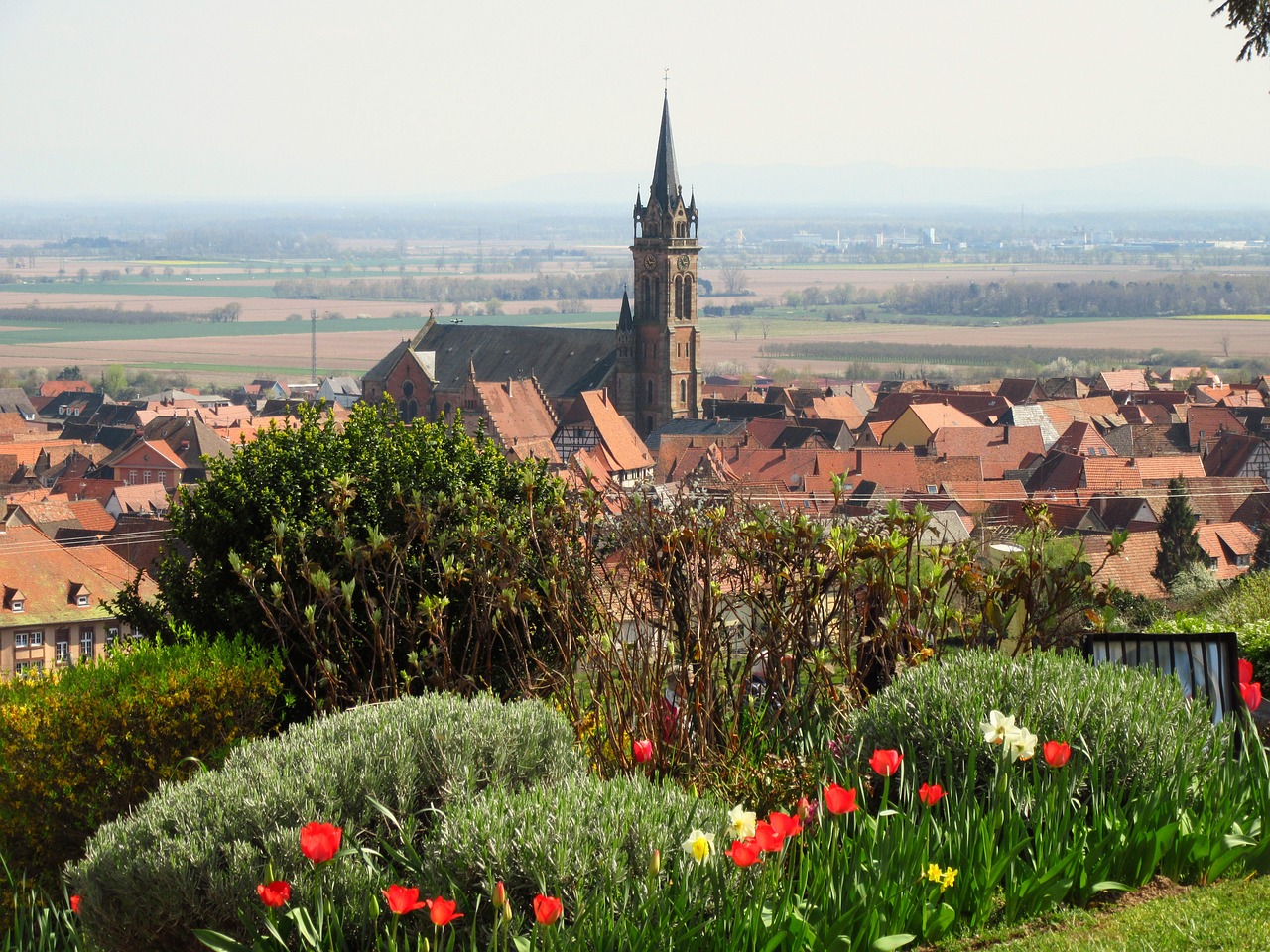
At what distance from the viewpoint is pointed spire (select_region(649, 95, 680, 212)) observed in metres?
98.2

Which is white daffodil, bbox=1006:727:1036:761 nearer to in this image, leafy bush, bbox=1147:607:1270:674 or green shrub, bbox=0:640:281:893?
leafy bush, bbox=1147:607:1270:674

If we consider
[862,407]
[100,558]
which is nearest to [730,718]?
[100,558]

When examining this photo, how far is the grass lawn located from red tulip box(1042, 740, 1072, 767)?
1.60 ft

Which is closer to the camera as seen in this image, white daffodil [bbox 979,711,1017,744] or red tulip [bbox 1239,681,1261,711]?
white daffodil [bbox 979,711,1017,744]

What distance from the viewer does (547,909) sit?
166 inches

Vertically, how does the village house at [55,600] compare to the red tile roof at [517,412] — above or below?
above

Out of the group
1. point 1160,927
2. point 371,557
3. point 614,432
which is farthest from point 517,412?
point 1160,927

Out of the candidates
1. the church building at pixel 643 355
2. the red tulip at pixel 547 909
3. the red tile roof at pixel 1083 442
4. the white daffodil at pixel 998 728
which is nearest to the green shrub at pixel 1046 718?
the white daffodil at pixel 998 728

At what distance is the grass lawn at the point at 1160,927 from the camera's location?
16.0 ft

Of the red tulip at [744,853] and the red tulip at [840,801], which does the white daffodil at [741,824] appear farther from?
the red tulip at [840,801]

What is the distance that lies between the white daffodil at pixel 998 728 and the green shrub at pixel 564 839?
3.11ft

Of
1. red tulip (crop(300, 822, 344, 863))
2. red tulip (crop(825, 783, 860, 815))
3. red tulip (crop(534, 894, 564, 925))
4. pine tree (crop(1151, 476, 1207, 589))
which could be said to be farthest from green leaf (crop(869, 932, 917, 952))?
pine tree (crop(1151, 476, 1207, 589))

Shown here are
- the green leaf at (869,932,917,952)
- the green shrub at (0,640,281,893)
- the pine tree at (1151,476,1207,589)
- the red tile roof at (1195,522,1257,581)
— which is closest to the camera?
the green leaf at (869,932,917,952)

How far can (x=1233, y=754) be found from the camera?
6078 millimetres
